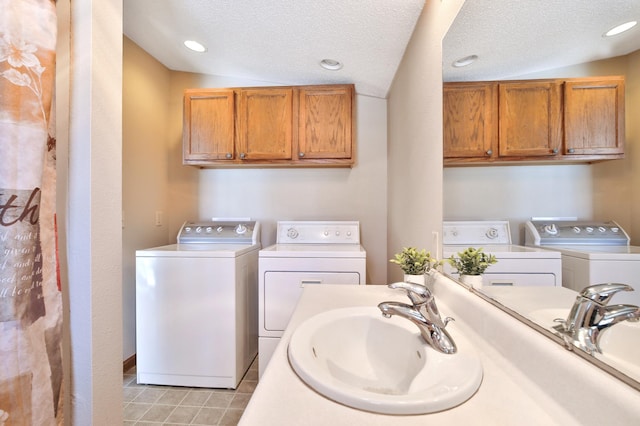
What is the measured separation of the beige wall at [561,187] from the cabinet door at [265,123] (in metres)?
1.48

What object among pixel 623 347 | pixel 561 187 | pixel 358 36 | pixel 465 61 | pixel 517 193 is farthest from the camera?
pixel 358 36

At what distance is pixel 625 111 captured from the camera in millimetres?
480

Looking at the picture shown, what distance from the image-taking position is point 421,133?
1346mm

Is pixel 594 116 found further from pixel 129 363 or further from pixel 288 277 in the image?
pixel 129 363

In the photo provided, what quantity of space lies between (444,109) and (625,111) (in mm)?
621

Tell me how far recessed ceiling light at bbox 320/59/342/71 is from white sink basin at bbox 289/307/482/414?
5.67 feet

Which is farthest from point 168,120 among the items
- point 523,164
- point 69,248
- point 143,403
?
point 523,164

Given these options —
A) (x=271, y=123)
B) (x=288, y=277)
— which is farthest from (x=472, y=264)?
(x=271, y=123)

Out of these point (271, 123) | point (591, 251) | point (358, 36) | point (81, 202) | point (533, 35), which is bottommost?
point (591, 251)

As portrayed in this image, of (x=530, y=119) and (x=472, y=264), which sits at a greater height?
(x=530, y=119)

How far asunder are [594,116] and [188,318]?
2102 millimetres

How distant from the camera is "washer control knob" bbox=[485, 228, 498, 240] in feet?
2.66

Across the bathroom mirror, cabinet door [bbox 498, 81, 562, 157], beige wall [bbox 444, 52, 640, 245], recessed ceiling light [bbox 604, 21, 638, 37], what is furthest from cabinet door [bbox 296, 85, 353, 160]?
recessed ceiling light [bbox 604, 21, 638, 37]

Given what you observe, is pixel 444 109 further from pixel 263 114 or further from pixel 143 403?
pixel 143 403
